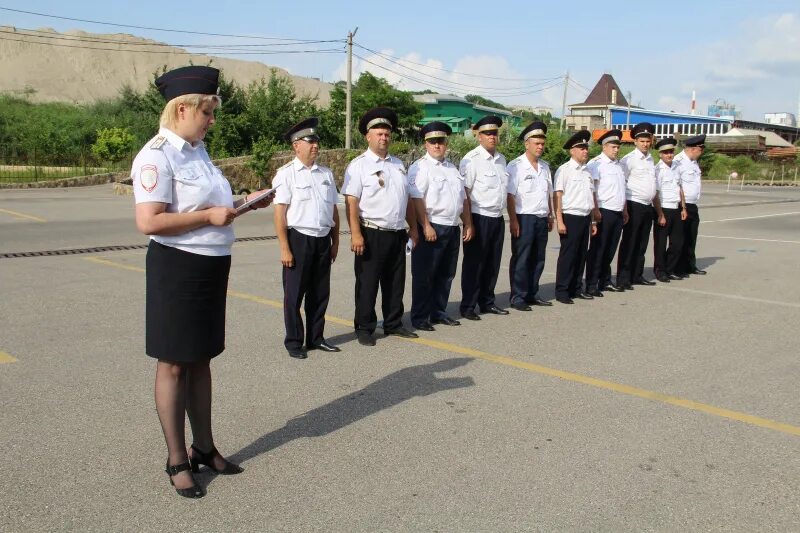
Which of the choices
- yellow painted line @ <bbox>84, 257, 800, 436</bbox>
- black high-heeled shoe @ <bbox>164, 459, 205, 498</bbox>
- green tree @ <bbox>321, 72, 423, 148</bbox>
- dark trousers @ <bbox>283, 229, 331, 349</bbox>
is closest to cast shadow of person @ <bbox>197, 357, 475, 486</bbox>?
black high-heeled shoe @ <bbox>164, 459, 205, 498</bbox>

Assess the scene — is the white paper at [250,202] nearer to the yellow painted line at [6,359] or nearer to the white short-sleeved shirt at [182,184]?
the white short-sleeved shirt at [182,184]

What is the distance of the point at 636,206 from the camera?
9.55m

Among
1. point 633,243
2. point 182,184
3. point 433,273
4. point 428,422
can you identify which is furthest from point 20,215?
point 182,184

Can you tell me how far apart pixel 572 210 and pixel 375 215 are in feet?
9.52

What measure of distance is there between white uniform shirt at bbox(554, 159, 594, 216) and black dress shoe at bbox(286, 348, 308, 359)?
3776mm

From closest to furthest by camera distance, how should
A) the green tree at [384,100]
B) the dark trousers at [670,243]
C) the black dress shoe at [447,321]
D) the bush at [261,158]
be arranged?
the black dress shoe at [447,321], the dark trousers at [670,243], the bush at [261,158], the green tree at [384,100]

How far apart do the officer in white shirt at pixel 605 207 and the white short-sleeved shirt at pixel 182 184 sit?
607 cm

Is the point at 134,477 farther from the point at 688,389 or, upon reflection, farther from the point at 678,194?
the point at 678,194

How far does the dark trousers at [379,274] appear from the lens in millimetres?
6344

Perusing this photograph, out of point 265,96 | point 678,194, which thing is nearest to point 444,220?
point 678,194

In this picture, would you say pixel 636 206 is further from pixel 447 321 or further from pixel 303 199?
pixel 303 199

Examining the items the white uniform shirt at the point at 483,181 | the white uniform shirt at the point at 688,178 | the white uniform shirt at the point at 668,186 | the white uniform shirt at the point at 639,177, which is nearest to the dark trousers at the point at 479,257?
the white uniform shirt at the point at 483,181

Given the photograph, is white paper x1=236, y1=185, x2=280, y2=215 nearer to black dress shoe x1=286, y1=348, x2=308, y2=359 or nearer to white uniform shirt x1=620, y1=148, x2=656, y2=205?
black dress shoe x1=286, y1=348, x2=308, y2=359

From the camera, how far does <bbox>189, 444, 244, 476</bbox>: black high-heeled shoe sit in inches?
144
